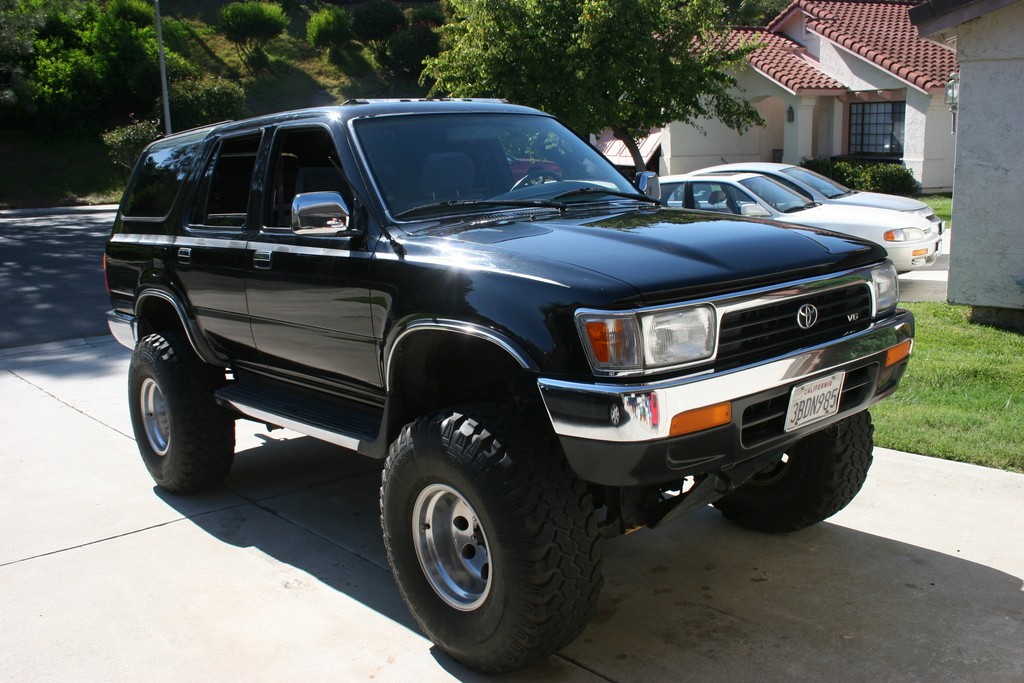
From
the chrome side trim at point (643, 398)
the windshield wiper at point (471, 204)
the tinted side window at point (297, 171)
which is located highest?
→ the tinted side window at point (297, 171)

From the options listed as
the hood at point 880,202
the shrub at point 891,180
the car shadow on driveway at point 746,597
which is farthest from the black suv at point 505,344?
the shrub at point 891,180

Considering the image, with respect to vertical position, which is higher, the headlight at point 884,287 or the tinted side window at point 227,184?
the tinted side window at point 227,184

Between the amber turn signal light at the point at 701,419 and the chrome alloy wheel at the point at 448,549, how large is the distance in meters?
0.95

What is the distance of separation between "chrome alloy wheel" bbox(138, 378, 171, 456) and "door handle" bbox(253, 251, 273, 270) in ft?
4.51

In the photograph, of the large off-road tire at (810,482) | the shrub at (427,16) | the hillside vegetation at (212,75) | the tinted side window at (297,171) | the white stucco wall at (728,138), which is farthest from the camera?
the shrub at (427,16)

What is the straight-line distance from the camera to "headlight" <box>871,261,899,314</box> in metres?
4.04

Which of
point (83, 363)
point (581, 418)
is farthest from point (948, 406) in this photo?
point (83, 363)

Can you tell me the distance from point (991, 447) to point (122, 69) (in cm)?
3782

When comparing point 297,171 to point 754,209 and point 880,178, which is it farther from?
point 880,178

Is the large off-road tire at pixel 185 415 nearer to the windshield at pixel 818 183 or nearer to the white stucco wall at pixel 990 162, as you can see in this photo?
the white stucco wall at pixel 990 162

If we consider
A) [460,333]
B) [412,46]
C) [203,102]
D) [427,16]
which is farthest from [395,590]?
[427,16]

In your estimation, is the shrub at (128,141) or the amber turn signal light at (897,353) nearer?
the amber turn signal light at (897,353)

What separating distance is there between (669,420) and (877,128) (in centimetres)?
2691

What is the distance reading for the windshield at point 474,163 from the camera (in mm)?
4395
